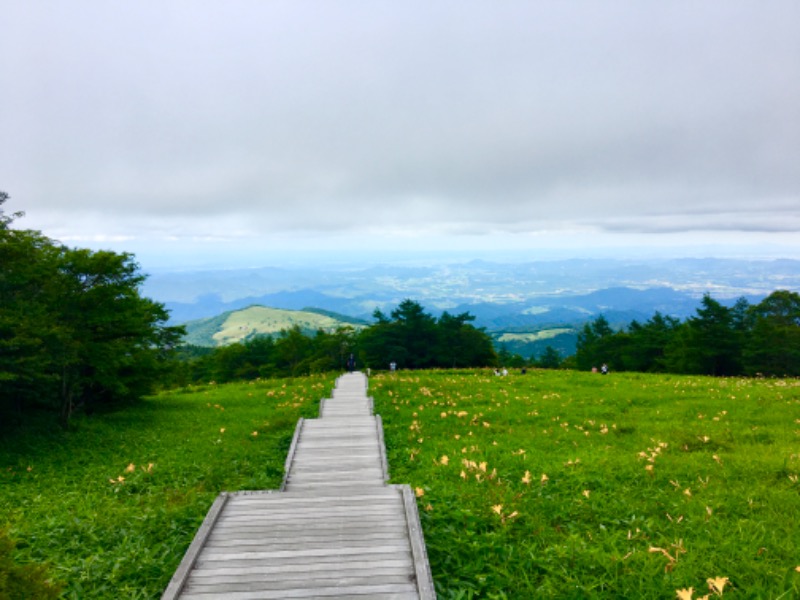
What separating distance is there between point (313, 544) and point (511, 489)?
153 inches

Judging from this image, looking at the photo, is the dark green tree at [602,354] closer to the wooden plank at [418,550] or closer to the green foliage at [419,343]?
the green foliage at [419,343]

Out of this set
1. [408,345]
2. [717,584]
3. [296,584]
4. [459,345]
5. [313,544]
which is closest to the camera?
[717,584]

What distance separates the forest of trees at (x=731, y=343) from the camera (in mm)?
40406

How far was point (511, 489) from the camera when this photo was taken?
805 centimetres

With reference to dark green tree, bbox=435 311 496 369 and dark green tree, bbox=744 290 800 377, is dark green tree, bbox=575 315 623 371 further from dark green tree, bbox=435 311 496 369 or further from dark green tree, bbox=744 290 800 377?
dark green tree, bbox=435 311 496 369

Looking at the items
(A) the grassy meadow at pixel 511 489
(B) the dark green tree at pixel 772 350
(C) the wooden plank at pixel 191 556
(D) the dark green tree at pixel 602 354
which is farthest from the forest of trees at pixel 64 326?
(D) the dark green tree at pixel 602 354

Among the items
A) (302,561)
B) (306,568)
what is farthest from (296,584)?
(302,561)

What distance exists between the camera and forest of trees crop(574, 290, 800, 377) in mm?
40406

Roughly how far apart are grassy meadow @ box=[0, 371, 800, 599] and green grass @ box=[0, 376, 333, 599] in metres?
0.04

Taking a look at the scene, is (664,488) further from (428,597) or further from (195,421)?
(195,421)

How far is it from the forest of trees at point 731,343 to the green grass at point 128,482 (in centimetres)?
4148

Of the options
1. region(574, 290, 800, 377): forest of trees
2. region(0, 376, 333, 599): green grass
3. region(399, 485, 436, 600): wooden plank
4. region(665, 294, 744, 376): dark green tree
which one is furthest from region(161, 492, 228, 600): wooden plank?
region(665, 294, 744, 376): dark green tree

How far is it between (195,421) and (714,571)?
15207 millimetres

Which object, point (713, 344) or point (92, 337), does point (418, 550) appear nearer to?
point (92, 337)
